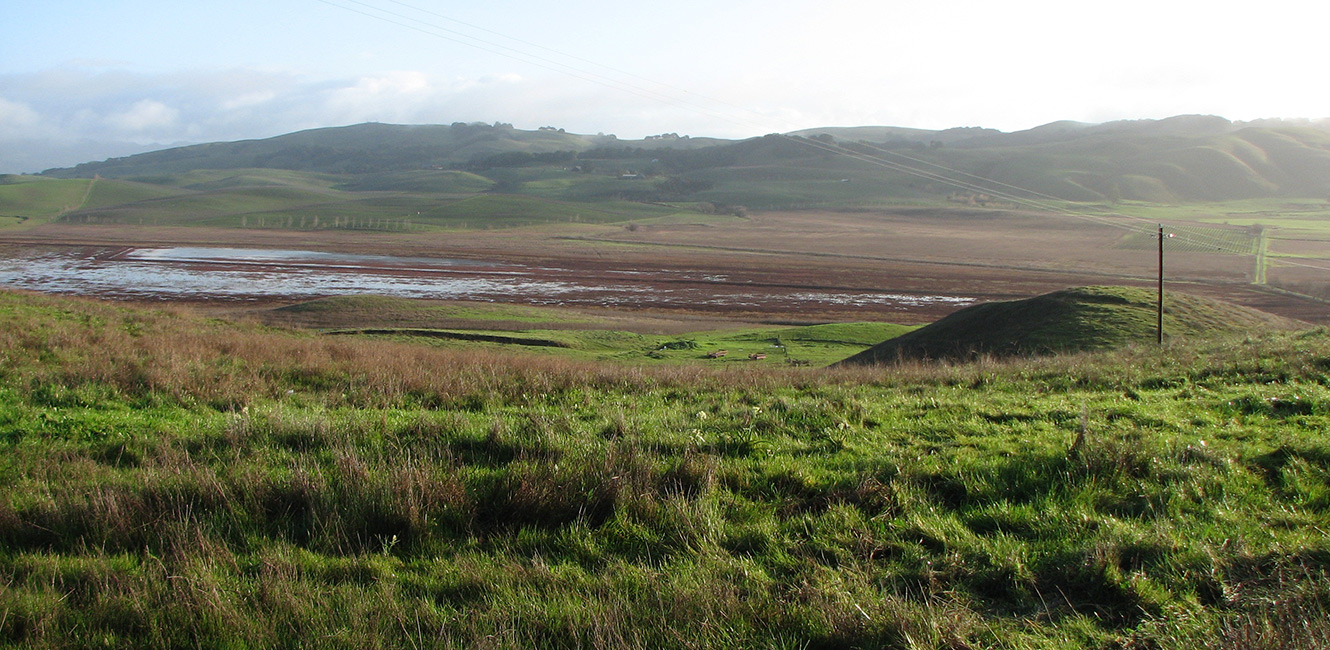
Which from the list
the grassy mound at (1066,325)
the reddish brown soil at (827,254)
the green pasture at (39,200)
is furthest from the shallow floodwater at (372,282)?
the green pasture at (39,200)

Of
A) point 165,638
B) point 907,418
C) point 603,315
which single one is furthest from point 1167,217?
point 165,638

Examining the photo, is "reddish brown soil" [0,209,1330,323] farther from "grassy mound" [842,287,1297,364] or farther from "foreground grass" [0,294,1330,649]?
"foreground grass" [0,294,1330,649]

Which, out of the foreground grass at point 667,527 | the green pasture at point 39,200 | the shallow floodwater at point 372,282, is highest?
the green pasture at point 39,200

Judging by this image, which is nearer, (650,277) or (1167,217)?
(650,277)

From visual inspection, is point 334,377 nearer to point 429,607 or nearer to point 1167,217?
point 429,607

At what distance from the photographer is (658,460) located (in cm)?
626

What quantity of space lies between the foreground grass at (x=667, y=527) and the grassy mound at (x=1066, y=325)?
12.4 m

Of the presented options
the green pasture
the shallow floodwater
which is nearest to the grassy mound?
the shallow floodwater

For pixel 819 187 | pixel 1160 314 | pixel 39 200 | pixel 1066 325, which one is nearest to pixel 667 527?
pixel 1160 314

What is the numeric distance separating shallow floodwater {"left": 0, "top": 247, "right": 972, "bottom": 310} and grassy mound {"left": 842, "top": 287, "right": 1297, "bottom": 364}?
24.9m

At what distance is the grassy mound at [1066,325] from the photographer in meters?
20.8

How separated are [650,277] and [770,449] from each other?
56.5m

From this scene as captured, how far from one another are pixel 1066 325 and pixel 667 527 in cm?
2026

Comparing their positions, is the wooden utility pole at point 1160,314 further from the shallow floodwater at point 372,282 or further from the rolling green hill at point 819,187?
the rolling green hill at point 819,187
